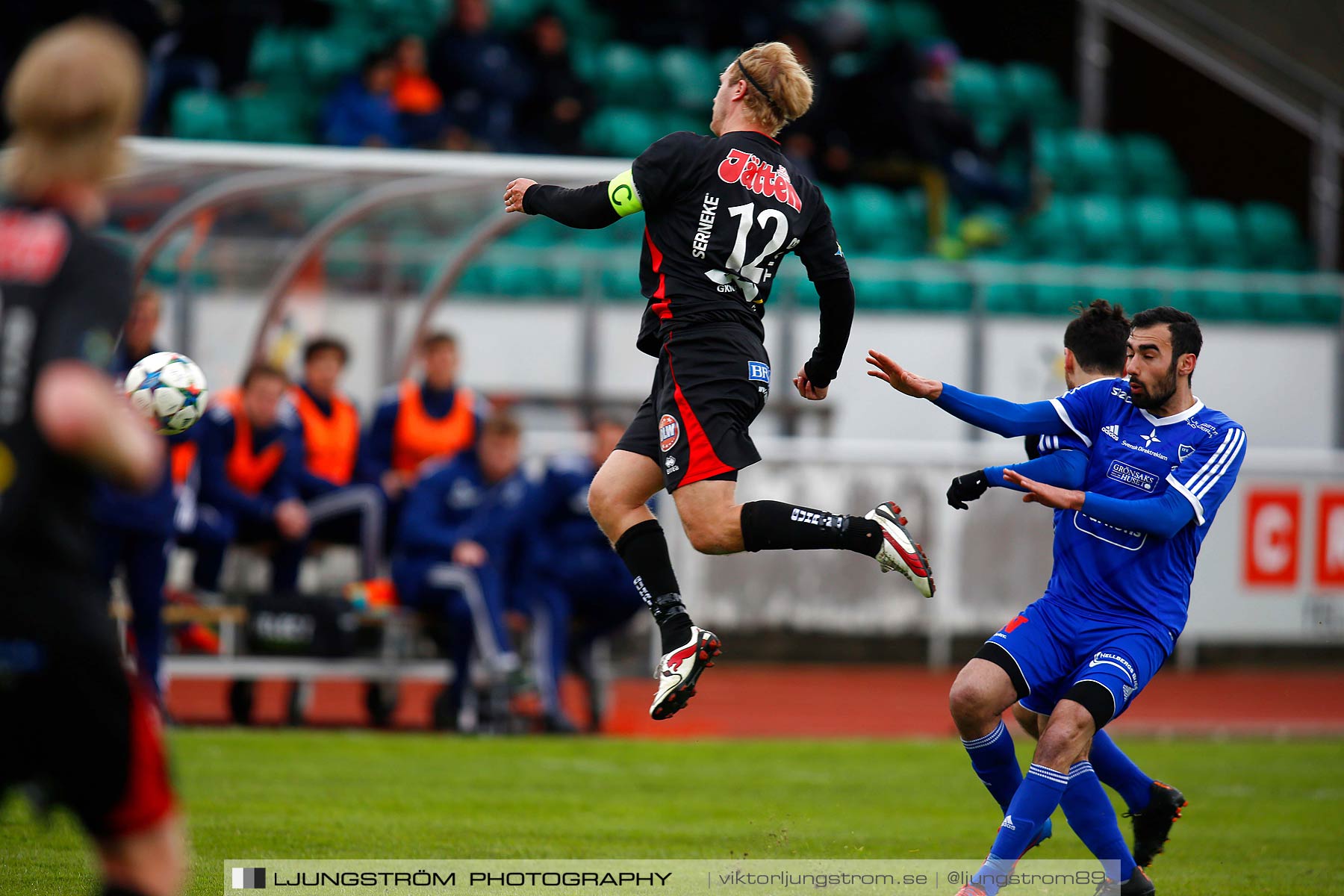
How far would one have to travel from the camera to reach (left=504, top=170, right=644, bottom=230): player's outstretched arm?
521 cm

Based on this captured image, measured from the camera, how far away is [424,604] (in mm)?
10477

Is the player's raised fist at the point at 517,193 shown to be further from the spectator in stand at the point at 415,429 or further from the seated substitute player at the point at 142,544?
the spectator in stand at the point at 415,429

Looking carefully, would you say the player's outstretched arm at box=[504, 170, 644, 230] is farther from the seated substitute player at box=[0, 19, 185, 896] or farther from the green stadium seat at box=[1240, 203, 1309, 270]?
the green stadium seat at box=[1240, 203, 1309, 270]

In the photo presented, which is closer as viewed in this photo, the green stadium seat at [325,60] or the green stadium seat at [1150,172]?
the green stadium seat at [325,60]

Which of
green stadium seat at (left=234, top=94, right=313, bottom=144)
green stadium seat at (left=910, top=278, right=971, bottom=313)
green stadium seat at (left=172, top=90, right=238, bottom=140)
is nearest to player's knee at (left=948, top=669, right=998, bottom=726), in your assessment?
green stadium seat at (left=910, top=278, right=971, bottom=313)

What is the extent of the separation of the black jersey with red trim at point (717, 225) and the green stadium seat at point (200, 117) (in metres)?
10.8

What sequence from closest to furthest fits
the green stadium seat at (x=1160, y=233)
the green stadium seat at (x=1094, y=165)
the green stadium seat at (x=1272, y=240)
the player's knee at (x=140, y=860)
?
the player's knee at (x=140, y=860) → the green stadium seat at (x=1160, y=233) → the green stadium seat at (x=1272, y=240) → the green stadium seat at (x=1094, y=165)

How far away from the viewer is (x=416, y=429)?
36.5ft

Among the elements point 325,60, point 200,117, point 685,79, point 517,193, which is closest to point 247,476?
point 517,193

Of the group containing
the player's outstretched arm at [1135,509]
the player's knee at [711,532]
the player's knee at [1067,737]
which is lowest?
the player's knee at [1067,737]

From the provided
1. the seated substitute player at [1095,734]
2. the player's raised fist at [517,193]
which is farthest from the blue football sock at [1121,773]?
the player's raised fist at [517,193]

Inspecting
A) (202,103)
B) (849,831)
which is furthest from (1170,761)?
(202,103)

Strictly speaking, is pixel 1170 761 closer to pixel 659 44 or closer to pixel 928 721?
pixel 928 721

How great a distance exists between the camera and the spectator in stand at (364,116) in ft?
50.4
